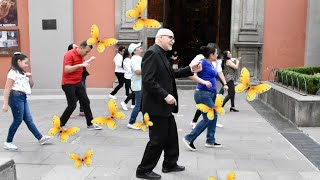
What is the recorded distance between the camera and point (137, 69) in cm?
788

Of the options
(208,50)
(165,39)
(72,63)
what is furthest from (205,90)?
(72,63)

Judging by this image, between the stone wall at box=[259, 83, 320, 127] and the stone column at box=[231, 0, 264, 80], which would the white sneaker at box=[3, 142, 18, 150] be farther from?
the stone column at box=[231, 0, 264, 80]

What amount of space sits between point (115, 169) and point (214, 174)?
1342 millimetres

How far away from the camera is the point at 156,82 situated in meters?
4.80

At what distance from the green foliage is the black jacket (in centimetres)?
494

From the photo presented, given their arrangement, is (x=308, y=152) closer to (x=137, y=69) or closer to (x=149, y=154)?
(x=149, y=154)

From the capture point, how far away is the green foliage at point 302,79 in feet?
29.1

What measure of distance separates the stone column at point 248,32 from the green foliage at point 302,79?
266 centimetres

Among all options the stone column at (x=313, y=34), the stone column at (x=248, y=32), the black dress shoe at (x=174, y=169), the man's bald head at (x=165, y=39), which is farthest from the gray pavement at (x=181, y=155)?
the stone column at (x=313, y=34)

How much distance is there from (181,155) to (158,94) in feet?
5.76

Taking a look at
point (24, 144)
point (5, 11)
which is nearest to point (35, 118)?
point (24, 144)

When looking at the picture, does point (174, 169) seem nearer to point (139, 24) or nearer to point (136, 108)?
point (136, 108)

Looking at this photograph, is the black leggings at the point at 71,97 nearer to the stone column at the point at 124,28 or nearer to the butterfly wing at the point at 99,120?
the butterfly wing at the point at 99,120

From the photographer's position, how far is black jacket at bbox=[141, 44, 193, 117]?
479 centimetres
